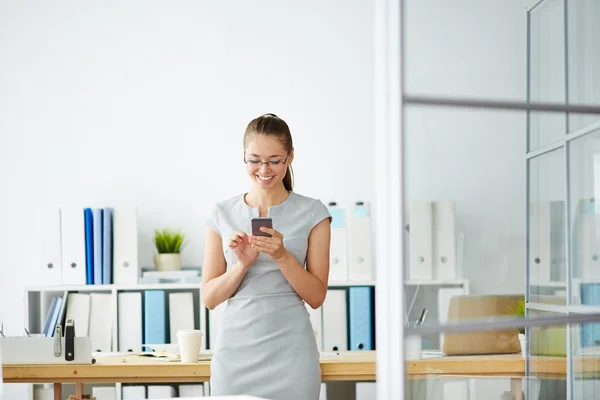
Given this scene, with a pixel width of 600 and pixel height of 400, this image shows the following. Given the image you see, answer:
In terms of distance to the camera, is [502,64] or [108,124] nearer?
[502,64]

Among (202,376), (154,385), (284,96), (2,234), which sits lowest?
(154,385)

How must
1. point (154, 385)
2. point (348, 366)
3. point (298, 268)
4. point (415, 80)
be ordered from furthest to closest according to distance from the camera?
point (154, 385) < point (348, 366) < point (298, 268) < point (415, 80)

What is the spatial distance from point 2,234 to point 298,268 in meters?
2.81

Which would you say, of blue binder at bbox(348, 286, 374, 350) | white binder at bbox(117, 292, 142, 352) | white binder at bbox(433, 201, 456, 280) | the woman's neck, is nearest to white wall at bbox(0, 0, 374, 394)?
white binder at bbox(117, 292, 142, 352)

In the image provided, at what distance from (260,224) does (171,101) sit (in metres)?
2.59

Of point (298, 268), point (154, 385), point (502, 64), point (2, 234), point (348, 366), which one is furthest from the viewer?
point (2, 234)

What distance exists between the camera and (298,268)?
2008mm

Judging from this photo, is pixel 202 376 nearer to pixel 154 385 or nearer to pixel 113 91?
pixel 154 385

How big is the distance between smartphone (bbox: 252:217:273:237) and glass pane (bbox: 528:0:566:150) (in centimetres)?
67

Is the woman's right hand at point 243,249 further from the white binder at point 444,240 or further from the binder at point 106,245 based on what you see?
the binder at point 106,245

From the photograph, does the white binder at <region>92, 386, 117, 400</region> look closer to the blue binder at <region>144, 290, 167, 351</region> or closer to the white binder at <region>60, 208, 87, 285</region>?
the blue binder at <region>144, 290, 167, 351</region>

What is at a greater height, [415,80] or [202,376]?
[415,80]

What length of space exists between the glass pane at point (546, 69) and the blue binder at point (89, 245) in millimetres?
2841

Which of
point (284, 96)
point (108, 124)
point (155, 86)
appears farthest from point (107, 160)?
point (284, 96)
